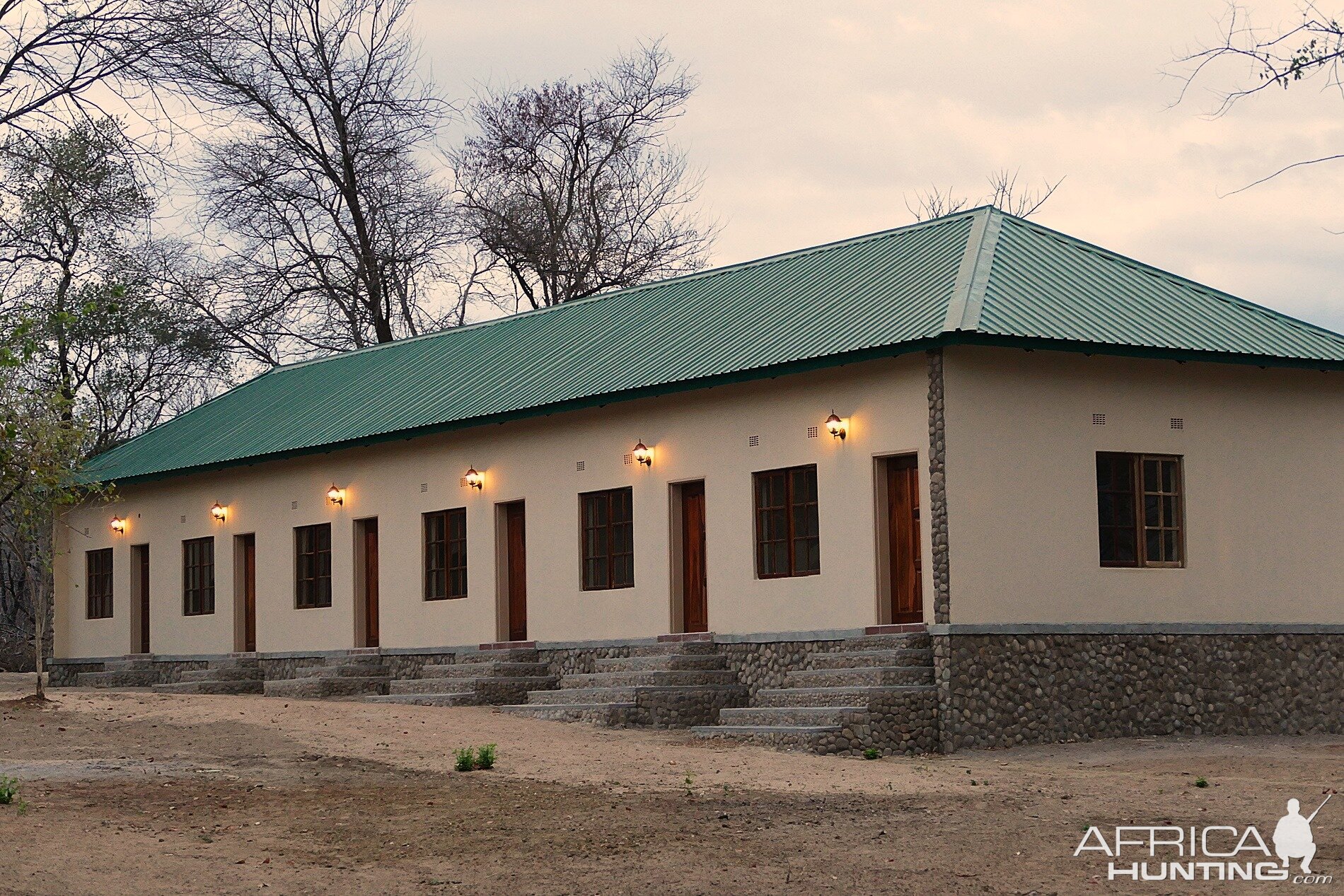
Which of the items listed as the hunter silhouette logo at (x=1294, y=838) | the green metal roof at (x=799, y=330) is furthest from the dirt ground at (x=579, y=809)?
the green metal roof at (x=799, y=330)

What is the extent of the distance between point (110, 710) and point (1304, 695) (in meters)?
12.2

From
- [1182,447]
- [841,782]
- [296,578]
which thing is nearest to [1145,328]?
[1182,447]

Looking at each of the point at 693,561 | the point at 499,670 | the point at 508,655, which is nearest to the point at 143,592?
the point at 508,655

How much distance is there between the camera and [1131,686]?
55.4 feet

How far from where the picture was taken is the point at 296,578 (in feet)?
79.9

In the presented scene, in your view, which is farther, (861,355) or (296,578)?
(296,578)

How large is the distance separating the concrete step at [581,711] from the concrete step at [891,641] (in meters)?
2.36

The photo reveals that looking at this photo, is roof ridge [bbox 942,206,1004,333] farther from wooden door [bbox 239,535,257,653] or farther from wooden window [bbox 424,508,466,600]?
wooden door [bbox 239,535,257,653]

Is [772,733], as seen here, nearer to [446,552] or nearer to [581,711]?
[581,711]

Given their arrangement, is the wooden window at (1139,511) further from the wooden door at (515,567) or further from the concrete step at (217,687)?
the concrete step at (217,687)

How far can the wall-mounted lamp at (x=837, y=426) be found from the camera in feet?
57.3

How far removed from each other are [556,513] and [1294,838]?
11677mm

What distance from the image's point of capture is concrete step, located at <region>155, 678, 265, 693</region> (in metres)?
24.0

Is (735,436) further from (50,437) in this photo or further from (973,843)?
(973,843)
